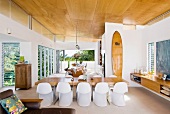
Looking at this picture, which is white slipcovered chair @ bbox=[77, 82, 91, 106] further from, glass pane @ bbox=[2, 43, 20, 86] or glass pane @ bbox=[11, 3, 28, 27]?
glass pane @ bbox=[2, 43, 20, 86]

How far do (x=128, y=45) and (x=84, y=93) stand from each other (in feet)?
13.1

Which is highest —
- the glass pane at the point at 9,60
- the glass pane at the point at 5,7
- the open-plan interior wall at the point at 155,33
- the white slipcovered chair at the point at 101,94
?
the glass pane at the point at 5,7

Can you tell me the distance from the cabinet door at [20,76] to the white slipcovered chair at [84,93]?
123 inches

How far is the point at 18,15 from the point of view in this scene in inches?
225

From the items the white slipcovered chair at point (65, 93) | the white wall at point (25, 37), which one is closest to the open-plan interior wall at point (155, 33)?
the white slipcovered chair at point (65, 93)

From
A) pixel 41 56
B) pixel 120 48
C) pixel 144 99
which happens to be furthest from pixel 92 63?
pixel 144 99

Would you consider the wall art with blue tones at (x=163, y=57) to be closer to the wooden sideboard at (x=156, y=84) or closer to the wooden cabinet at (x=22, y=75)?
the wooden sideboard at (x=156, y=84)

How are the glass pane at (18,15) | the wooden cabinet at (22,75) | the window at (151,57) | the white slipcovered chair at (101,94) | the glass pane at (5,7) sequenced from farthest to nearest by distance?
the wooden cabinet at (22,75), the window at (151,57), the glass pane at (18,15), the glass pane at (5,7), the white slipcovered chair at (101,94)

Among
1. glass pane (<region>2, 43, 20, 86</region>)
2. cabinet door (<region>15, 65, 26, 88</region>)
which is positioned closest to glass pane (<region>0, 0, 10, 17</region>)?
cabinet door (<region>15, 65, 26, 88</region>)

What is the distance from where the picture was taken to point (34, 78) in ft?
24.2

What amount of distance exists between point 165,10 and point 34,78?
6384 mm

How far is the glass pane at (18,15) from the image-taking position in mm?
5353

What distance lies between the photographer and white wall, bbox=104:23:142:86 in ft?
23.4

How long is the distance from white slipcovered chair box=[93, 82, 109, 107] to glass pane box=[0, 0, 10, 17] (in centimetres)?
372
